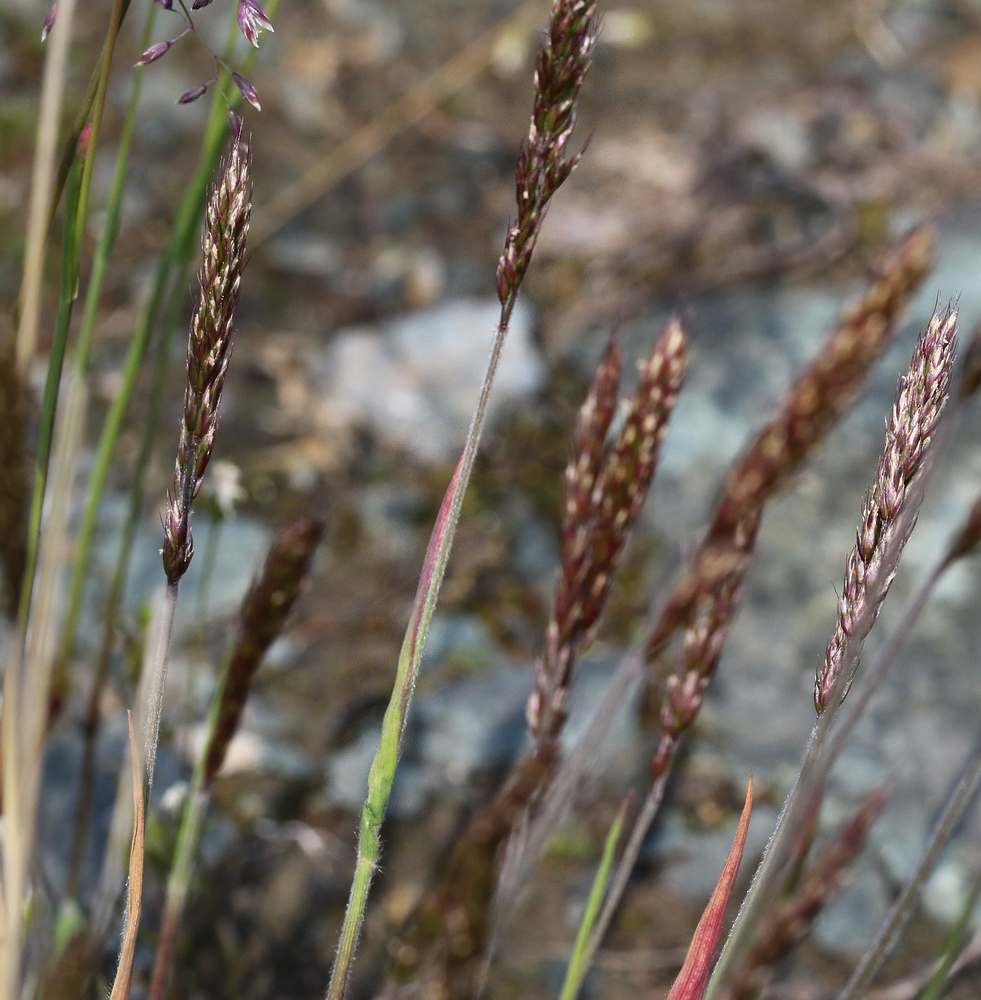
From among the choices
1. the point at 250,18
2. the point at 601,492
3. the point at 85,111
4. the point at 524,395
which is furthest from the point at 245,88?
the point at 524,395

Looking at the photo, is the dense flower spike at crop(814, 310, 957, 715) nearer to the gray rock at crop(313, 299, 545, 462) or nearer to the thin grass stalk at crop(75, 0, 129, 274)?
the thin grass stalk at crop(75, 0, 129, 274)

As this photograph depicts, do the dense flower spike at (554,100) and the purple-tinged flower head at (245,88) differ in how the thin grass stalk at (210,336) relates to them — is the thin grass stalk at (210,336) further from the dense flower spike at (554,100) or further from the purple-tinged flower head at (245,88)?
the dense flower spike at (554,100)

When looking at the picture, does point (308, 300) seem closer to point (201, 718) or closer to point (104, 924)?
point (201, 718)

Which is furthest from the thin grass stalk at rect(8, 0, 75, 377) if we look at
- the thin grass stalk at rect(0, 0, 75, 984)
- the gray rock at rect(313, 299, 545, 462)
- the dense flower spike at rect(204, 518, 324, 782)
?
the gray rock at rect(313, 299, 545, 462)

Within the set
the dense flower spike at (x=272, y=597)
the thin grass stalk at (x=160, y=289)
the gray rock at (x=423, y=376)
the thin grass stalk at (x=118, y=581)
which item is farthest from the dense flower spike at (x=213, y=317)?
the gray rock at (x=423, y=376)

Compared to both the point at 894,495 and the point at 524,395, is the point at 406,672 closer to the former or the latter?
the point at 894,495
